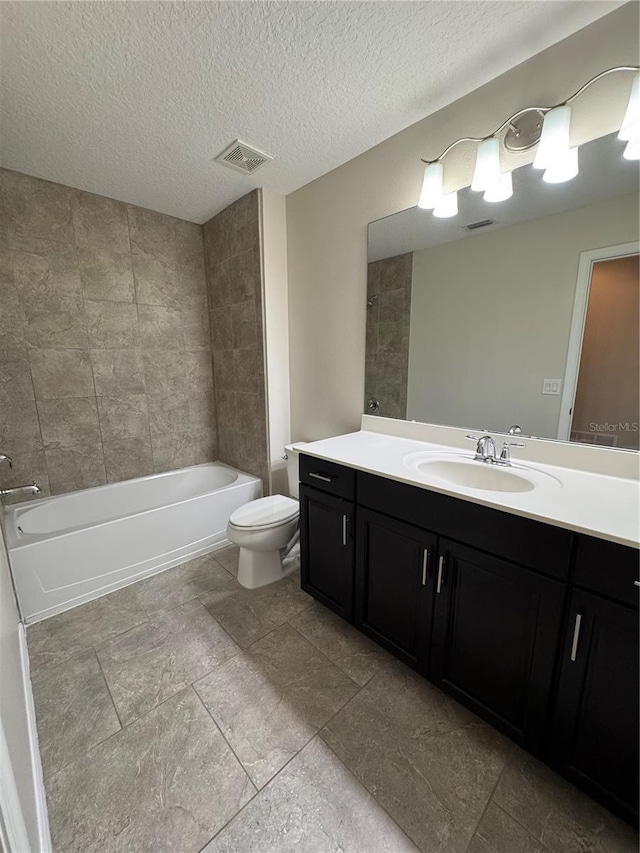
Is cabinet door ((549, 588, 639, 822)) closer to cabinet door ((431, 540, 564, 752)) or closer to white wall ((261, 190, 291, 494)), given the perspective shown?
cabinet door ((431, 540, 564, 752))

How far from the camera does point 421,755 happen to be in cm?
115

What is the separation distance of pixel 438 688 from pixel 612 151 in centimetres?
201

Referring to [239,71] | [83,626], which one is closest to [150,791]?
[83,626]

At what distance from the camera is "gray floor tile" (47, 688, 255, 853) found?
96 cm

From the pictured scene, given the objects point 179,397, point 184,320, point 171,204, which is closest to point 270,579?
point 179,397

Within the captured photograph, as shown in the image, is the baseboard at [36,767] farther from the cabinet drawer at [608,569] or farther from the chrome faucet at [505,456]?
the chrome faucet at [505,456]

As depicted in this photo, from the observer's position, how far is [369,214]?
6.11ft

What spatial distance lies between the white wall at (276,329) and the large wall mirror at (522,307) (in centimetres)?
76

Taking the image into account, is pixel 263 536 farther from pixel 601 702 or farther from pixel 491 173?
pixel 491 173

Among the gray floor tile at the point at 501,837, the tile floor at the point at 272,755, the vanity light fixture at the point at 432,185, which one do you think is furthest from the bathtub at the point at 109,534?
the vanity light fixture at the point at 432,185

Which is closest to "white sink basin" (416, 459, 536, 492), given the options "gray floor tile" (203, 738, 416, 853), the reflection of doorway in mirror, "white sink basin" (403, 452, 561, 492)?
"white sink basin" (403, 452, 561, 492)

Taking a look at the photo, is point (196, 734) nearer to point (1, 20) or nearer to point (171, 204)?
point (1, 20)

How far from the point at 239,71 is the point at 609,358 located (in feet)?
5.71

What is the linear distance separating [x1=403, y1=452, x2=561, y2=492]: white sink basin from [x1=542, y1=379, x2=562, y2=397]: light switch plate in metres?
0.31
